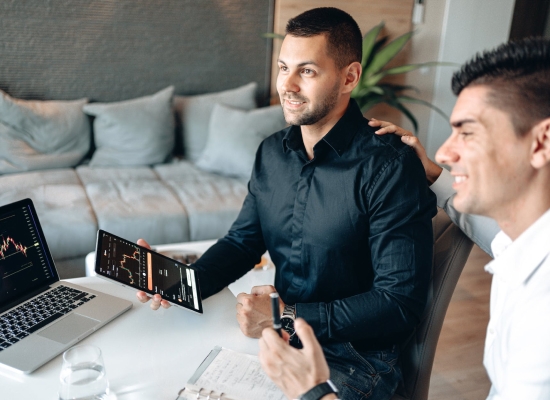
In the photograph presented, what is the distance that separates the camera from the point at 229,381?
102cm

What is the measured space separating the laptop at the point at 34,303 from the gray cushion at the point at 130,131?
1.98 m

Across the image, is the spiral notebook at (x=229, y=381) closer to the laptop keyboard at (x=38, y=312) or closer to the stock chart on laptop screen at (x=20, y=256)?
the laptop keyboard at (x=38, y=312)

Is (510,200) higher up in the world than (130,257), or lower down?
higher up

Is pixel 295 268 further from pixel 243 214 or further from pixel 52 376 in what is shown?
pixel 52 376

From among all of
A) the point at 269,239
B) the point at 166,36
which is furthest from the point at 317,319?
the point at 166,36

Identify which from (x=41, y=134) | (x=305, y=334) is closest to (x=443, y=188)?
(x=305, y=334)

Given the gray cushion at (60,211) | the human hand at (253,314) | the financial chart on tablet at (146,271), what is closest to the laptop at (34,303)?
the financial chart on tablet at (146,271)

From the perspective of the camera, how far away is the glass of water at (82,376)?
0.91 meters

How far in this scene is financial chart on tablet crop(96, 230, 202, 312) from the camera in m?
1.15

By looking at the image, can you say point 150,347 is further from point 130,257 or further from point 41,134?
point 41,134

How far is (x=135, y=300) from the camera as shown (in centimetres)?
129

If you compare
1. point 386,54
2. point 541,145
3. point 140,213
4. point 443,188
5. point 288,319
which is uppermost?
point 386,54

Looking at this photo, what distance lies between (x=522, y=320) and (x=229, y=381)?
520 mm

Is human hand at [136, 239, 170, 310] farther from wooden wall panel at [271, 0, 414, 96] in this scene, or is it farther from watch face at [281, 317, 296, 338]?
wooden wall panel at [271, 0, 414, 96]
